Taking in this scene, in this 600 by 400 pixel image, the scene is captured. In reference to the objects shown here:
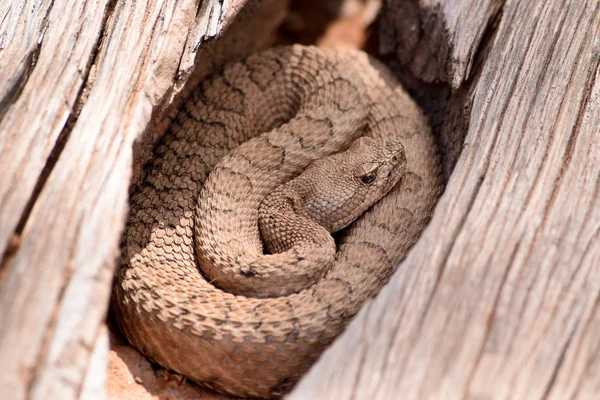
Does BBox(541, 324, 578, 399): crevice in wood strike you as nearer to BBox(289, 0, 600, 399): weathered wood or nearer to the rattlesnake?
BBox(289, 0, 600, 399): weathered wood

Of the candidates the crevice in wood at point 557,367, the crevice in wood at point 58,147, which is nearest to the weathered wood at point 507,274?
the crevice in wood at point 557,367

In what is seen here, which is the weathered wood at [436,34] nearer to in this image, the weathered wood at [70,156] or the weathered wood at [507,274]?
the weathered wood at [507,274]

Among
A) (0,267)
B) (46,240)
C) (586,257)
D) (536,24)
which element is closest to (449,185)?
(586,257)

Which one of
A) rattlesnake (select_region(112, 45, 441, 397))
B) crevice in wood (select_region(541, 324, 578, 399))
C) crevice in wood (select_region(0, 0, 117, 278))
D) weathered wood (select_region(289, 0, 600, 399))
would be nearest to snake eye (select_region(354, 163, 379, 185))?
rattlesnake (select_region(112, 45, 441, 397))

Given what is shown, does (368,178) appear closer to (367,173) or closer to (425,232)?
(367,173)

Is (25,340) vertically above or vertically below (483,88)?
below

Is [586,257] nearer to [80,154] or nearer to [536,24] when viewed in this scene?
[536,24]

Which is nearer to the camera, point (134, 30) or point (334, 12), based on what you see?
point (134, 30)
